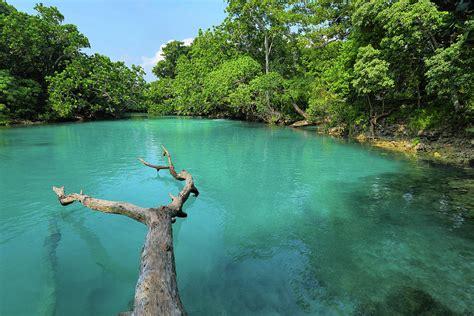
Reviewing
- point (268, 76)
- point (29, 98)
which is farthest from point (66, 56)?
point (268, 76)

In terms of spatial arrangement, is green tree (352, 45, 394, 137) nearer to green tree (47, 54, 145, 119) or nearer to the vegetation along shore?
the vegetation along shore

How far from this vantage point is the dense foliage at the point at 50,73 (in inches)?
1096

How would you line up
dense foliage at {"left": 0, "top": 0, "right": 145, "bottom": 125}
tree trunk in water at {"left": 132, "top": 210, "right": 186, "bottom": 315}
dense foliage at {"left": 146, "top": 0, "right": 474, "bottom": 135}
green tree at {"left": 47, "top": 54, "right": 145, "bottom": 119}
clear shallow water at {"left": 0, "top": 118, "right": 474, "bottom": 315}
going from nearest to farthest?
1. tree trunk in water at {"left": 132, "top": 210, "right": 186, "bottom": 315}
2. clear shallow water at {"left": 0, "top": 118, "right": 474, "bottom": 315}
3. dense foliage at {"left": 146, "top": 0, "right": 474, "bottom": 135}
4. dense foliage at {"left": 0, "top": 0, "right": 145, "bottom": 125}
5. green tree at {"left": 47, "top": 54, "right": 145, "bottom": 119}

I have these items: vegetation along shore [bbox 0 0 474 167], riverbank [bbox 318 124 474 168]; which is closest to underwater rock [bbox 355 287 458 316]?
vegetation along shore [bbox 0 0 474 167]

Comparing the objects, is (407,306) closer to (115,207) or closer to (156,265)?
(156,265)

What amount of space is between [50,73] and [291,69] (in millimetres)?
29256

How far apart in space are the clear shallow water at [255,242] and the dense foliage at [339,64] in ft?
17.7

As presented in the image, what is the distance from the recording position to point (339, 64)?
20062mm

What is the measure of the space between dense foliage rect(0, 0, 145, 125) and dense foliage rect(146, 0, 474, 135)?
35.2 feet

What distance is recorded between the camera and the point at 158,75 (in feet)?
223

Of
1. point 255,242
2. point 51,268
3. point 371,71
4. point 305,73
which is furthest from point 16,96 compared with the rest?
point 255,242

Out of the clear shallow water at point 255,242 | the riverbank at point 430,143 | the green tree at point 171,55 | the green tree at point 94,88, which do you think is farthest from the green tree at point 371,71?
the green tree at point 171,55

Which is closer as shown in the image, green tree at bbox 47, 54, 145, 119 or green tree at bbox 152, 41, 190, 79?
green tree at bbox 47, 54, 145, 119

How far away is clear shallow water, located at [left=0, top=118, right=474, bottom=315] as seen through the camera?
3727 millimetres
